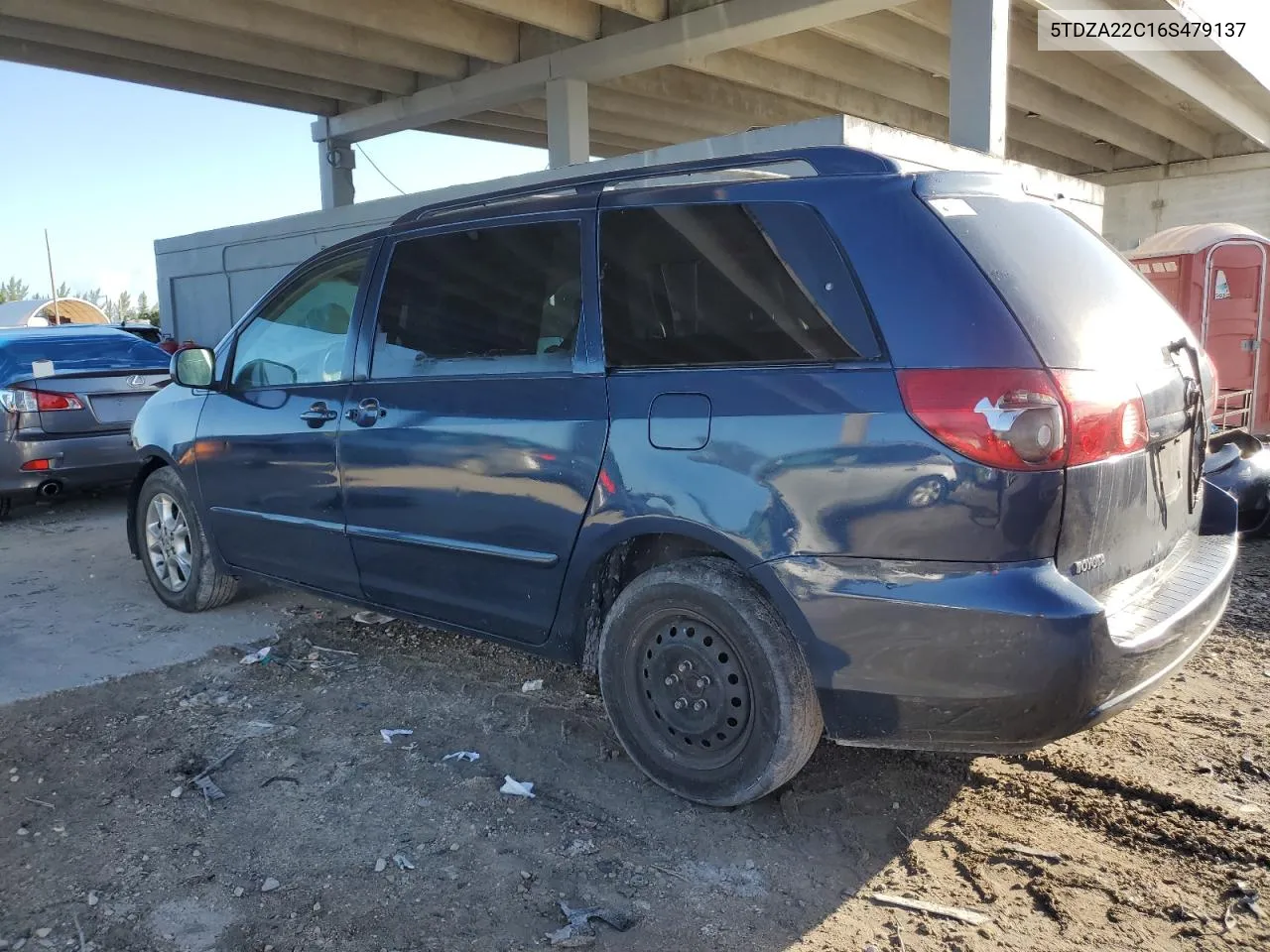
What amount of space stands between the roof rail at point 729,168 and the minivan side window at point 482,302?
0.52 feet

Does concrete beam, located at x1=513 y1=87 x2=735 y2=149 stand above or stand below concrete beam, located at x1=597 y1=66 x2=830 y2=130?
above

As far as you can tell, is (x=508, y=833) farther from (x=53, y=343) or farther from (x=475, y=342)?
(x=53, y=343)

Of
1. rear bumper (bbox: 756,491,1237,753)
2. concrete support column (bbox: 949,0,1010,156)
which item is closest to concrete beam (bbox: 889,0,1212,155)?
concrete support column (bbox: 949,0,1010,156)

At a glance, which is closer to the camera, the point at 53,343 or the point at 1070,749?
the point at 1070,749

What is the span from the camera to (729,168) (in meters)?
3.08

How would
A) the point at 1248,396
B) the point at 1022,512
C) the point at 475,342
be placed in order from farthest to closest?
the point at 1248,396
the point at 475,342
the point at 1022,512

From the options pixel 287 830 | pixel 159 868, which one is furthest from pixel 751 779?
pixel 159 868

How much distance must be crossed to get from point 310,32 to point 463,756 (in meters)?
15.5

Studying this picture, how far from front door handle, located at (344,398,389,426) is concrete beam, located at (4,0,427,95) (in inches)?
560

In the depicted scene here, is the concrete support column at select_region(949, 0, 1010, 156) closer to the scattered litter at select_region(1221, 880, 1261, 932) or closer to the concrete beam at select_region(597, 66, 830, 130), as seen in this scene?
the concrete beam at select_region(597, 66, 830, 130)

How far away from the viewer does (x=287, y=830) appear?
3.04 meters

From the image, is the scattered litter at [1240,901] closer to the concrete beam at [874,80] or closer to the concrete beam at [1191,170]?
the concrete beam at [874,80]

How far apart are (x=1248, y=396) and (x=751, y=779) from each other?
1126 centimetres

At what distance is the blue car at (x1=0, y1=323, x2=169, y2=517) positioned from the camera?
737cm
